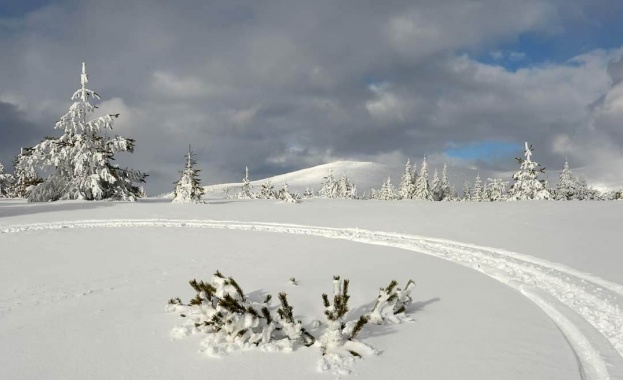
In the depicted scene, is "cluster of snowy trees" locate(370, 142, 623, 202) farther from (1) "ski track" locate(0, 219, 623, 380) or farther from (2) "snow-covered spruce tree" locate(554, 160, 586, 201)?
(1) "ski track" locate(0, 219, 623, 380)

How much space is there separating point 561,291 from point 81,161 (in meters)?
34.0

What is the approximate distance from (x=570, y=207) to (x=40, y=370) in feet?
75.4

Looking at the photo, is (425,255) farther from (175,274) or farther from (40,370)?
(40,370)

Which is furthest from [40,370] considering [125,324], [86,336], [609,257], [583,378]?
[609,257]

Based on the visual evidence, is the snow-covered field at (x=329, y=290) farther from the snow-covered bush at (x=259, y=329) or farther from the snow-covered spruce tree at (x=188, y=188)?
the snow-covered spruce tree at (x=188, y=188)

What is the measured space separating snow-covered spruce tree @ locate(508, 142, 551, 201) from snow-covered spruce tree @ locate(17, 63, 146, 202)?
3662cm

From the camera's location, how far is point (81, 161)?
3241 centimetres

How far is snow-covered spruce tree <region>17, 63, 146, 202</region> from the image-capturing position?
108 feet

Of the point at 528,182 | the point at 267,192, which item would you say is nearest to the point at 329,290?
the point at 528,182

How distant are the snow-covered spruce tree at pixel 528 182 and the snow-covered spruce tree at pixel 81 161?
36615 millimetres

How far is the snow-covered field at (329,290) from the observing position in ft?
14.7

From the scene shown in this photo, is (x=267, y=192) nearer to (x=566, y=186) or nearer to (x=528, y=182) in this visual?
(x=528, y=182)

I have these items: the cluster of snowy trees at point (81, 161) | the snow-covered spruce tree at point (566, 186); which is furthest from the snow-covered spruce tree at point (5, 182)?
the snow-covered spruce tree at point (566, 186)

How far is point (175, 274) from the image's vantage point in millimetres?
8898
